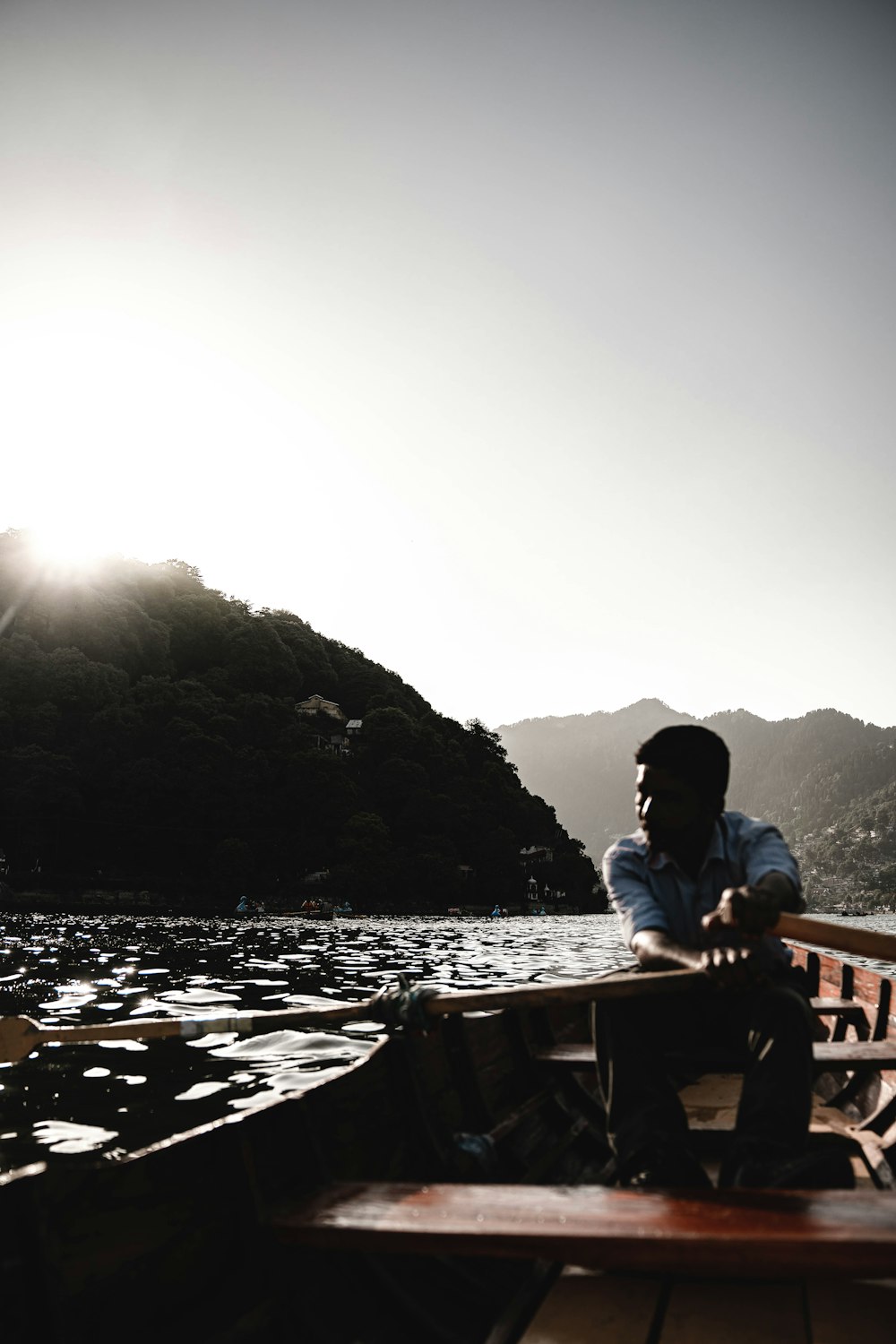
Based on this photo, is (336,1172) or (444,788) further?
(444,788)

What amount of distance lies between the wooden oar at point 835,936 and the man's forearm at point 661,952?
0.33 meters

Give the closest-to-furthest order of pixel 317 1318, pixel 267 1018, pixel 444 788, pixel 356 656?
pixel 317 1318 → pixel 267 1018 → pixel 444 788 → pixel 356 656

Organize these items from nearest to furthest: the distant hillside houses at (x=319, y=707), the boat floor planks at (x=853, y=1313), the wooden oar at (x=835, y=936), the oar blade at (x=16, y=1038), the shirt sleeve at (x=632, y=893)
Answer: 1. the boat floor planks at (x=853, y=1313)
2. the wooden oar at (x=835, y=936)
3. the shirt sleeve at (x=632, y=893)
4. the oar blade at (x=16, y=1038)
5. the distant hillside houses at (x=319, y=707)

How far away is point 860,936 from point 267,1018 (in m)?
3.21

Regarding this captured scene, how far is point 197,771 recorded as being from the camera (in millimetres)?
63375

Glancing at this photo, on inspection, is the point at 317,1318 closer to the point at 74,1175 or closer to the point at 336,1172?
the point at 336,1172

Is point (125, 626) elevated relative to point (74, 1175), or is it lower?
elevated

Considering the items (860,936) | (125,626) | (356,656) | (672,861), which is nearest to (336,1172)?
(672,861)

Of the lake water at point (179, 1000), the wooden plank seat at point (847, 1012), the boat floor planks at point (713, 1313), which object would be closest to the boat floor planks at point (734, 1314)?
the boat floor planks at point (713, 1313)

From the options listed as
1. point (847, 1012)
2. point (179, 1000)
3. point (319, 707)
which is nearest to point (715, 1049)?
point (847, 1012)

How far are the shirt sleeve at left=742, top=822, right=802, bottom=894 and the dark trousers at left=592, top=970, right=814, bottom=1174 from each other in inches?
15.7

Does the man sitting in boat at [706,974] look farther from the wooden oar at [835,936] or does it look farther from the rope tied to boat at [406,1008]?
the rope tied to boat at [406,1008]

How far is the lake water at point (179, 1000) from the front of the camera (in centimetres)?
723

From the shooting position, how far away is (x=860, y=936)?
325 cm
